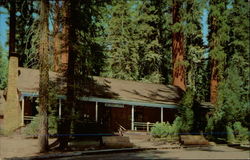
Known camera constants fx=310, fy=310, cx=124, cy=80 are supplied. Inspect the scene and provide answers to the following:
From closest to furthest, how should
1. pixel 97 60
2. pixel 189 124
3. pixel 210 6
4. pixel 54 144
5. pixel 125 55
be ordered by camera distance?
1. pixel 54 144
2. pixel 97 60
3. pixel 189 124
4. pixel 210 6
5. pixel 125 55

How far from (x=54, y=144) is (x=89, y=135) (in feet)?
9.40

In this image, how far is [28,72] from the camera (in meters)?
27.2

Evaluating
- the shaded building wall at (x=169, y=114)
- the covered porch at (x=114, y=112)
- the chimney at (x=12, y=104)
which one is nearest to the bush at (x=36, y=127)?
the covered porch at (x=114, y=112)

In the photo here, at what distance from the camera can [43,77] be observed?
15891 mm

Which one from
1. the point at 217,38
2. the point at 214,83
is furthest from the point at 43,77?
the point at 214,83

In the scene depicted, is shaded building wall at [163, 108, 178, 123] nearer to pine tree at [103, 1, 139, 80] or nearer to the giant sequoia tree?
the giant sequoia tree

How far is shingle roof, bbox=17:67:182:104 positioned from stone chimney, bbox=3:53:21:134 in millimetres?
682

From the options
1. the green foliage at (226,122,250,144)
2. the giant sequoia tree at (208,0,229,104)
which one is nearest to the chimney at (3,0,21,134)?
the green foliage at (226,122,250,144)

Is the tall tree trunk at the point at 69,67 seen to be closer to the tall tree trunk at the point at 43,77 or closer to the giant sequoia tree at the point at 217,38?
the tall tree trunk at the point at 43,77

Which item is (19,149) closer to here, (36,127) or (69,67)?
(36,127)

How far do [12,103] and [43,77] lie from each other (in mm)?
10438

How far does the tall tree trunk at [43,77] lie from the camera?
15.6 meters

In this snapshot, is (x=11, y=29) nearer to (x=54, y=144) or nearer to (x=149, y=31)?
(x=149, y=31)

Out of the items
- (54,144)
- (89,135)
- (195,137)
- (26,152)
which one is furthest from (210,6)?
(26,152)
